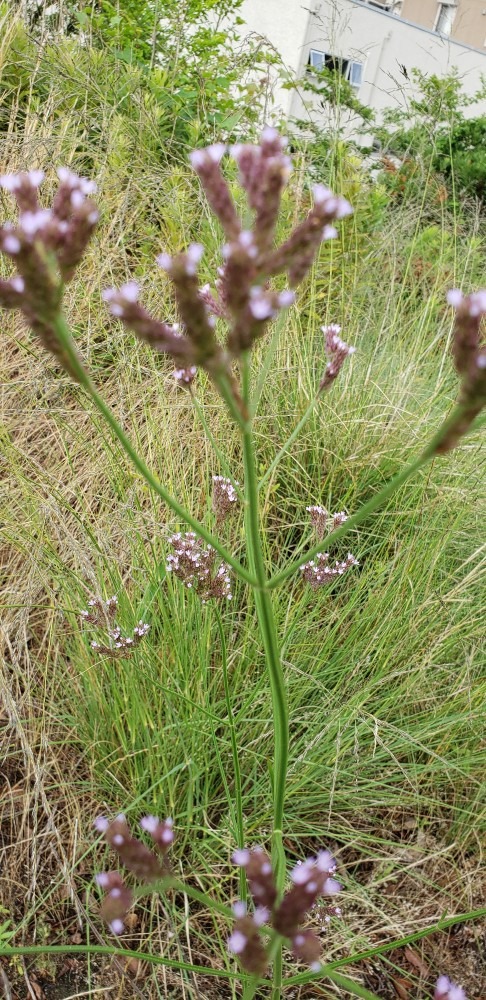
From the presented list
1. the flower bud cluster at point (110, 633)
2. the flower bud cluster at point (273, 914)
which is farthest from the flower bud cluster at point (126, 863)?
the flower bud cluster at point (110, 633)

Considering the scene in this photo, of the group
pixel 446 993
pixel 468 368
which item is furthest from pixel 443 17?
pixel 446 993

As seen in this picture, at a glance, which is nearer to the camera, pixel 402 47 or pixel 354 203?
pixel 354 203

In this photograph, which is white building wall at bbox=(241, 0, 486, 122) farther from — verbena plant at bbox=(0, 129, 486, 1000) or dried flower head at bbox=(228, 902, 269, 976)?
dried flower head at bbox=(228, 902, 269, 976)

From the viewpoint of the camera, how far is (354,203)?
3.21 meters

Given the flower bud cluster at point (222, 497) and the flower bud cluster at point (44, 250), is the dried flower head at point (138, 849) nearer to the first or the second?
the flower bud cluster at point (44, 250)

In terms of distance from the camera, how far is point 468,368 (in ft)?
2.13

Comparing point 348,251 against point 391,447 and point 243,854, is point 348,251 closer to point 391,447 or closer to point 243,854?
point 391,447

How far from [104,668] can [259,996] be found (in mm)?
770

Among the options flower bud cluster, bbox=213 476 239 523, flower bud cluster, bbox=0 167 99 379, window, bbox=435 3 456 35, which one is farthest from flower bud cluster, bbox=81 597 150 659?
window, bbox=435 3 456 35

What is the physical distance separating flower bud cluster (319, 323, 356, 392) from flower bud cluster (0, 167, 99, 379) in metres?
0.47

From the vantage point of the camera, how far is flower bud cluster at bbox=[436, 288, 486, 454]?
2.06 feet

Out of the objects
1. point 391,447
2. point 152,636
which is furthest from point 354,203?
point 152,636

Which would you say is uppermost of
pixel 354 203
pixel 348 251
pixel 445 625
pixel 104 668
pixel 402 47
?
pixel 402 47

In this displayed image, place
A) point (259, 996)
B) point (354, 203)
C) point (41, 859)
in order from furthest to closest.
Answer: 1. point (354, 203)
2. point (41, 859)
3. point (259, 996)
